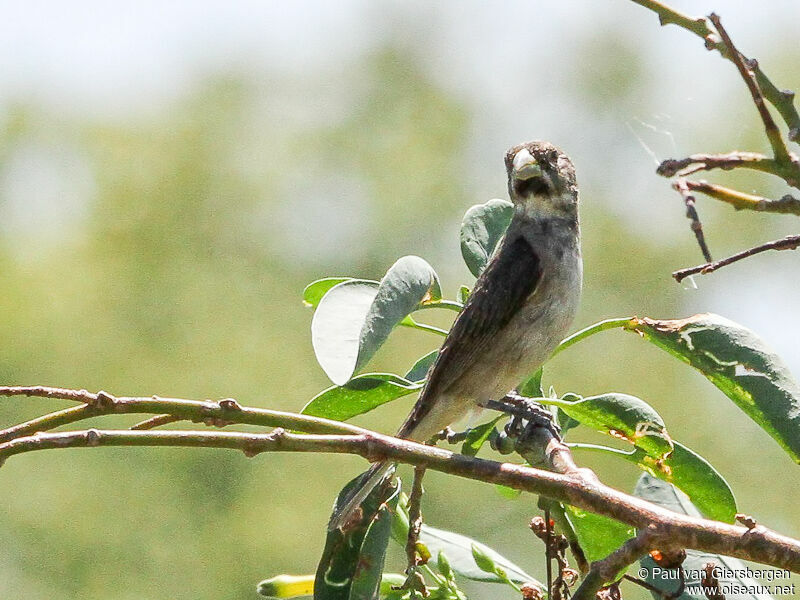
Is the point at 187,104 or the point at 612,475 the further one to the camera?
the point at 187,104

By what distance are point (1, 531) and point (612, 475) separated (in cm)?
861

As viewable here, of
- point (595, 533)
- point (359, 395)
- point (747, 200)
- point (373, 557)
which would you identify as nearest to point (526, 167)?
point (359, 395)

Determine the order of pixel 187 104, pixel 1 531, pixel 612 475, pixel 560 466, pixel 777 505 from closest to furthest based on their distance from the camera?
pixel 560 466 → pixel 612 475 → pixel 777 505 → pixel 1 531 → pixel 187 104

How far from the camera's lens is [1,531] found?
1565 centimetres

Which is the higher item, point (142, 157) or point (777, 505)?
point (142, 157)

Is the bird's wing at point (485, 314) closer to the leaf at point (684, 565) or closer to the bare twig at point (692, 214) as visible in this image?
the leaf at point (684, 565)

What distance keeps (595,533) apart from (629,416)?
25 centimetres

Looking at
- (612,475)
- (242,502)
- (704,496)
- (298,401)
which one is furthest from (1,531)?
(704,496)

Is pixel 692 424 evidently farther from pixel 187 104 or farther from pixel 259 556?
pixel 187 104

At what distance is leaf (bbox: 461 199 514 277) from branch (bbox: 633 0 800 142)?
1095 mm

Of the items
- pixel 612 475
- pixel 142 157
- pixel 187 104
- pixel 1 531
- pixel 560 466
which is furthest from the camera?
pixel 187 104

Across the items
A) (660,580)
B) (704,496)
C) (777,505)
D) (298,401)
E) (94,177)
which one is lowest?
(660,580)

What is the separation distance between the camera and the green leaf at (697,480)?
2.15 meters

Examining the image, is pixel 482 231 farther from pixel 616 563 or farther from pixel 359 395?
pixel 616 563
